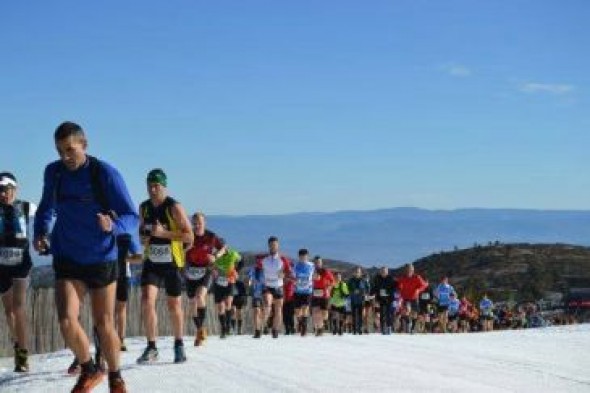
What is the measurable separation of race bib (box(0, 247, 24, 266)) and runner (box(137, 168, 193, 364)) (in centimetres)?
156

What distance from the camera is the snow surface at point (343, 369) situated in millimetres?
9734

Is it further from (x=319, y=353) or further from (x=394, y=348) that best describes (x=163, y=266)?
(x=394, y=348)

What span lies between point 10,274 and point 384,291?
16.4 metres

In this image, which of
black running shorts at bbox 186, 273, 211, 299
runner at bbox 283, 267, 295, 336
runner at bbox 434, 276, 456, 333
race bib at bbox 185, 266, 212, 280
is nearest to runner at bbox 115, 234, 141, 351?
black running shorts at bbox 186, 273, 211, 299

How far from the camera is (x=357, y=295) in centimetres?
2909

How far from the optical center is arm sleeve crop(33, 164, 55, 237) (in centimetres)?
828

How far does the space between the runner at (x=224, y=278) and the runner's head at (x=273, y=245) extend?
664mm

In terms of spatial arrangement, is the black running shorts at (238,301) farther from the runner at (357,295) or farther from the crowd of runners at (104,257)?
the crowd of runners at (104,257)

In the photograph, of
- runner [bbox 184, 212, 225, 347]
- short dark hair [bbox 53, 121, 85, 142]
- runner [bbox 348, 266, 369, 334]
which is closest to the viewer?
short dark hair [bbox 53, 121, 85, 142]

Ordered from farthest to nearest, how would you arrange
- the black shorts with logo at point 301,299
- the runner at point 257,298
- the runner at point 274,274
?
the black shorts with logo at point 301,299 < the runner at point 274,274 < the runner at point 257,298

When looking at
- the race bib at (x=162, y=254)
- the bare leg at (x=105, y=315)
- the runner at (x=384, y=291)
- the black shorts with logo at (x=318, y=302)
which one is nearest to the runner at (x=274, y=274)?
the black shorts with logo at (x=318, y=302)

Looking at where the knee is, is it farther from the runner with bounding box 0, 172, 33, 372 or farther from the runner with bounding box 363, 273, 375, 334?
the runner with bounding box 363, 273, 375, 334

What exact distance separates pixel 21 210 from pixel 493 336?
10.0m

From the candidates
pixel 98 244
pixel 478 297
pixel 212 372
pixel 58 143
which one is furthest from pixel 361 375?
pixel 478 297
